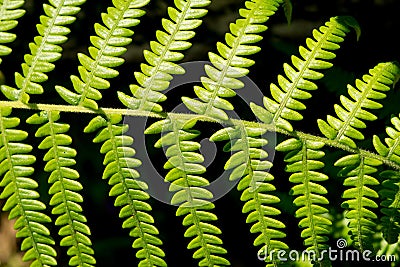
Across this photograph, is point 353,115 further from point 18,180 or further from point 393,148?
point 18,180

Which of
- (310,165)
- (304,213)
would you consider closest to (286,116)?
(310,165)

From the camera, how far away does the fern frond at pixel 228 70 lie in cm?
165

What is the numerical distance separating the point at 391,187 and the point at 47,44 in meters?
1.12

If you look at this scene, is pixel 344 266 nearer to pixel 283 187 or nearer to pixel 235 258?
pixel 283 187

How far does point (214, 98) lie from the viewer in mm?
1662

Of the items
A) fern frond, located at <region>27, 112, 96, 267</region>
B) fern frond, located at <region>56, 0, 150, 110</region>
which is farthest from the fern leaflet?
fern frond, located at <region>27, 112, 96, 267</region>

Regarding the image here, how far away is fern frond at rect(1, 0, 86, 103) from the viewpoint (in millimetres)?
1726

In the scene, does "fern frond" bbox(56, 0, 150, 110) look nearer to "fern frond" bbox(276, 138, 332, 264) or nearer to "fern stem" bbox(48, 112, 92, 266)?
"fern stem" bbox(48, 112, 92, 266)

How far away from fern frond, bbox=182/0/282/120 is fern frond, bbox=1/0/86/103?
43cm

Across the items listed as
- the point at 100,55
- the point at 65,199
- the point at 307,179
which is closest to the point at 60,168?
the point at 65,199

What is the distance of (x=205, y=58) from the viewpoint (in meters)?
3.33

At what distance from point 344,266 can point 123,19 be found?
55.9 inches

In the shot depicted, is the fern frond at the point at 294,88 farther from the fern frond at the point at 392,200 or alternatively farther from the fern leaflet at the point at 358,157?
the fern frond at the point at 392,200

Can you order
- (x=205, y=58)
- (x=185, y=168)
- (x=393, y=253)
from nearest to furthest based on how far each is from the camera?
(x=185, y=168)
(x=393, y=253)
(x=205, y=58)
